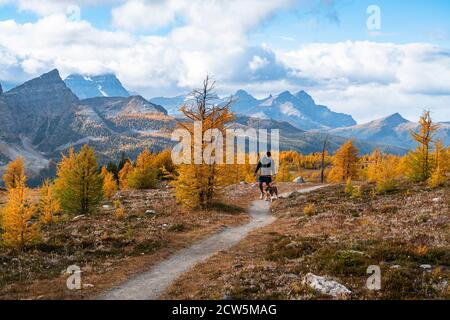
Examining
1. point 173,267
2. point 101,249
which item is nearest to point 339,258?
point 173,267

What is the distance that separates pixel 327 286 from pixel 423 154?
41340 mm

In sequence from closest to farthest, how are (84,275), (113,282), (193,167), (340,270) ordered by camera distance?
(340,270), (113,282), (84,275), (193,167)

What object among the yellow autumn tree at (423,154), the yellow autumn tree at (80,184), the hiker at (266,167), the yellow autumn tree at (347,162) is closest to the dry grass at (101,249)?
the hiker at (266,167)

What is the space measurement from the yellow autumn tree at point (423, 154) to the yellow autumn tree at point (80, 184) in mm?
37376

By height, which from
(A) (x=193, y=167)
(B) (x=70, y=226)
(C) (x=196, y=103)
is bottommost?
(B) (x=70, y=226)

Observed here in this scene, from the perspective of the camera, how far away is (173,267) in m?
19.2

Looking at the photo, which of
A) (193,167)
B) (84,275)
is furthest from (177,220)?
(84,275)

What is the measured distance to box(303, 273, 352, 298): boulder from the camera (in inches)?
506

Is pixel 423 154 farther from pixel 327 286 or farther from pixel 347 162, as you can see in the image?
pixel 327 286

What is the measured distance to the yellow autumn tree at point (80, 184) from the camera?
3728 centimetres

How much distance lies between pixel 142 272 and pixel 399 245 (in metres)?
12.1

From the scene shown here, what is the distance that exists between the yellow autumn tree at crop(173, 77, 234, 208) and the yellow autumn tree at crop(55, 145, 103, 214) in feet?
29.6

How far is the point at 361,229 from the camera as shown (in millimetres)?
24203
